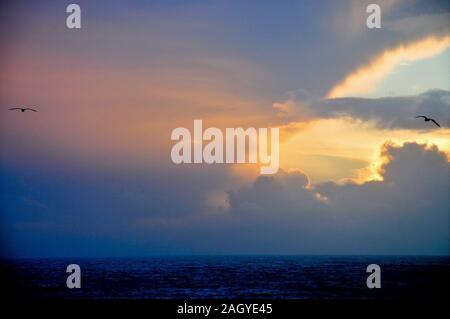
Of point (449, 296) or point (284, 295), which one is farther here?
point (284, 295)
